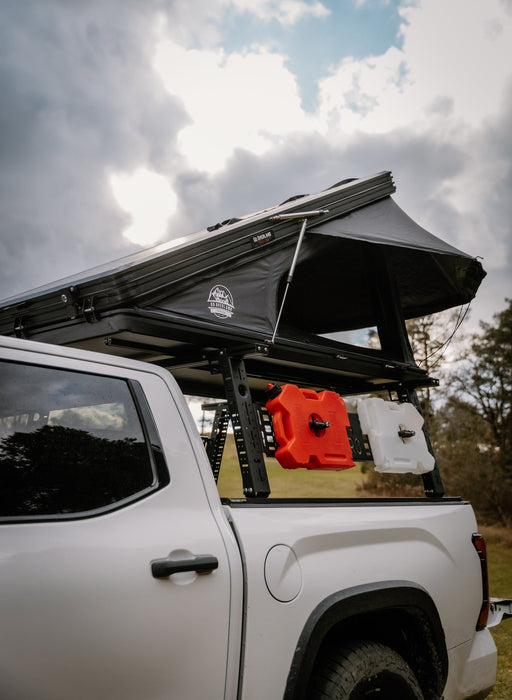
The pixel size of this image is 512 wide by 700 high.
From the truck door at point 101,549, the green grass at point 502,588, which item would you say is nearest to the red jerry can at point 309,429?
the truck door at point 101,549

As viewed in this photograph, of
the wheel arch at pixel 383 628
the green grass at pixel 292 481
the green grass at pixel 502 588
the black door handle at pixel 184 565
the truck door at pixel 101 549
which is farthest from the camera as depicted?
the green grass at pixel 502 588

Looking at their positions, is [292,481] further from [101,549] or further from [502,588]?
[502,588]

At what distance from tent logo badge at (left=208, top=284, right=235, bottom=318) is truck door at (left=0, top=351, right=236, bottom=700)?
3.13 feet

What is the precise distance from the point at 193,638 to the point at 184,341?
1.45 m

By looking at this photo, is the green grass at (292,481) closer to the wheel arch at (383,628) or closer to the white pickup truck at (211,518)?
the white pickup truck at (211,518)

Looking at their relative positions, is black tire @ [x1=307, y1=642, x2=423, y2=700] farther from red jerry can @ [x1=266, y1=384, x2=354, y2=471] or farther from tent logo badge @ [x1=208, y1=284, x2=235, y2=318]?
tent logo badge @ [x1=208, y1=284, x2=235, y2=318]

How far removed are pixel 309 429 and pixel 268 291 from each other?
0.84m

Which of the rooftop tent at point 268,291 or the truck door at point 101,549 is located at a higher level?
the rooftop tent at point 268,291

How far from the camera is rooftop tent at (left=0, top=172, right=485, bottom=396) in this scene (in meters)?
2.76

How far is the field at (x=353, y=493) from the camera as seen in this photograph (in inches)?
167

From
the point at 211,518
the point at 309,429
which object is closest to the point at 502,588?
the point at 309,429

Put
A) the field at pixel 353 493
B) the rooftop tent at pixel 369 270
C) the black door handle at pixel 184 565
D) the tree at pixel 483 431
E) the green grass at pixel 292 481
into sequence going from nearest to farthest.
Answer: the black door handle at pixel 184 565
the rooftop tent at pixel 369 270
the green grass at pixel 292 481
the field at pixel 353 493
the tree at pixel 483 431

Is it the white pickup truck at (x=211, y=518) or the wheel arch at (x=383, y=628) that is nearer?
the white pickup truck at (x=211, y=518)

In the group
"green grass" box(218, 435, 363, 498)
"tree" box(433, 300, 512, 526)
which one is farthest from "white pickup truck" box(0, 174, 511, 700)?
"tree" box(433, 300, 512, 526)
